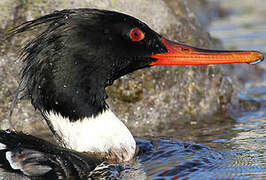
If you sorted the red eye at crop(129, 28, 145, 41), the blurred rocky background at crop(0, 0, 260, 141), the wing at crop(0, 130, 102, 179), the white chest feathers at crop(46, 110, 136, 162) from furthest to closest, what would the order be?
the blurred rocky background at crop(0, 0, 260, 141) < the red eye at crop(129, 28, 145, 41) < the white chest feathers at crop(46, 110, 136, 162) < the wing at crop(0, 130, 102, 179)

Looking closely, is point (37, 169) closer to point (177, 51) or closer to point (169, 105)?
point (177, 51)

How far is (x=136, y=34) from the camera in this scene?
17.8 feet

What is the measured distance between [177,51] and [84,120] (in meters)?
1.12

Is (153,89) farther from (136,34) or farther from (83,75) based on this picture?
(83,75)

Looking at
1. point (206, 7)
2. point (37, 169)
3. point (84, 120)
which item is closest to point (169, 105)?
point (84, 120)

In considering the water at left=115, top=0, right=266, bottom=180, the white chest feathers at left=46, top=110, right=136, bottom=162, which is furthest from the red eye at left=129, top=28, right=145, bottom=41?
the water at left=115, top=0, right=266, bottom=180

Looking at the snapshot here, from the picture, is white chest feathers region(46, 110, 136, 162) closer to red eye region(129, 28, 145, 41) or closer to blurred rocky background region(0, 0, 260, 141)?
red eye region(129, 28, 145, 41)

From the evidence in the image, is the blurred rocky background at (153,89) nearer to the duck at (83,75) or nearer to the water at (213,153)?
the water at (213,153)

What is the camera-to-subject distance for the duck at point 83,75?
5.11 meters

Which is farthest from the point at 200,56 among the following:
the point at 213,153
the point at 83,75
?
the point at 83,75

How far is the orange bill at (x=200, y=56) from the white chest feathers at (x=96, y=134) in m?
0.78

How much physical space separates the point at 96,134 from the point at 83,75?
1.75 ft

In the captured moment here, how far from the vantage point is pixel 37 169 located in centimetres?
453

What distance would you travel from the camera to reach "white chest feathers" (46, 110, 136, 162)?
525 cm
